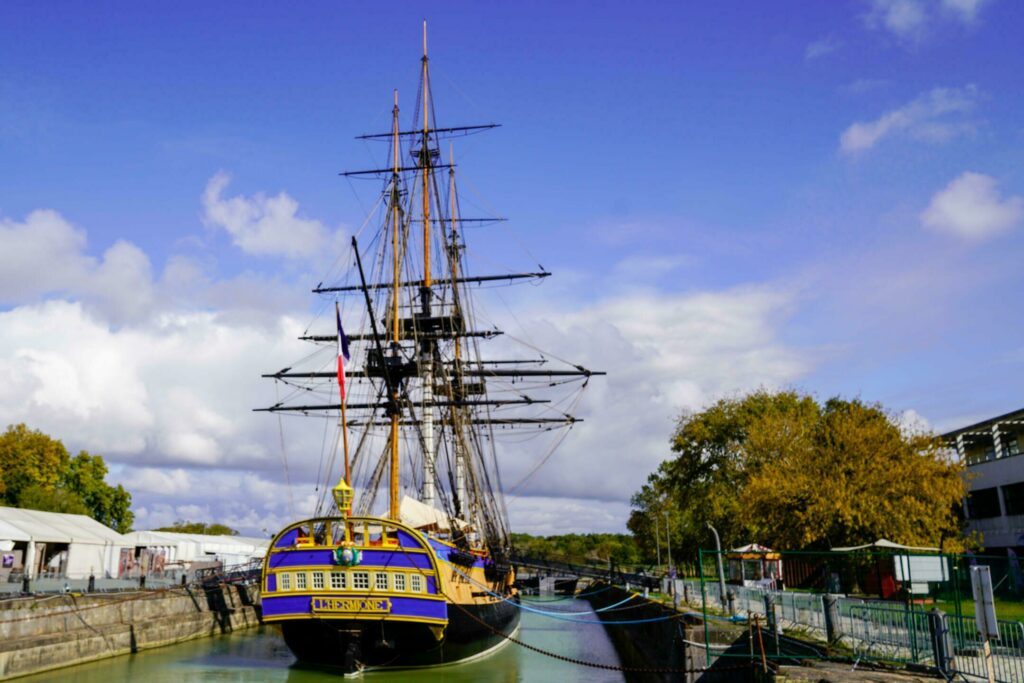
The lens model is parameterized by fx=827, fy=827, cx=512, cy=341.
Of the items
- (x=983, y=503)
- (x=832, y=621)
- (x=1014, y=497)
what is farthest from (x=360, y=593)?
(x=983, y=503)

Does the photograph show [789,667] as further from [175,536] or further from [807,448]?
[175,536]

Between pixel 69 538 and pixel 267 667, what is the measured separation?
14910mm

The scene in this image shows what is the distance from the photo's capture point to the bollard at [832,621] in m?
15.6

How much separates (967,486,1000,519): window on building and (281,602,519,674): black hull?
110 ft

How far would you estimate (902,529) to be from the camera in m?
32.0

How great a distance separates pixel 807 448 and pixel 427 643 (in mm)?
19991

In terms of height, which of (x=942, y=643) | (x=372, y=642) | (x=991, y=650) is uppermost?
(x=942, y=643)

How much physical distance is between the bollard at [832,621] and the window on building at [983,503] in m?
36.3

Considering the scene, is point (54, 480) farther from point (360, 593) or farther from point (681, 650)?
point (681, 650)

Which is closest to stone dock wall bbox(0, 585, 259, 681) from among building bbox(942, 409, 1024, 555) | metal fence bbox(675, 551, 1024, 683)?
metal fence bbox(675, 551, 1024, 683)

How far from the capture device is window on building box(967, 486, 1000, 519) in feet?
151

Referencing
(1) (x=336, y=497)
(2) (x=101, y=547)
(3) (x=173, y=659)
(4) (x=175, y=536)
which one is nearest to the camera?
(1) (x=336, y=497)

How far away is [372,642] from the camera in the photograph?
2512 cm

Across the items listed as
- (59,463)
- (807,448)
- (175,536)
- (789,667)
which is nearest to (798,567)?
(807,448)
